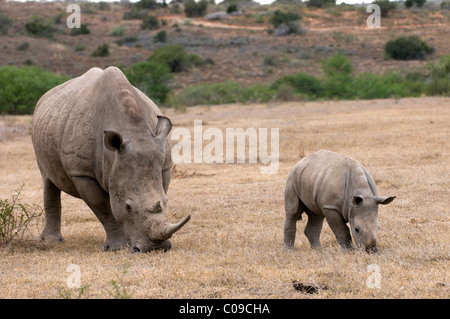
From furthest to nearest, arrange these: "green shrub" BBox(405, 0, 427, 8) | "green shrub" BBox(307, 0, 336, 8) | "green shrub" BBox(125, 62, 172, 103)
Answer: "green shrub" BBox(307, 0, 336, 8) → "green shrub" BBox(405, 0, 427, 8) → "green shrub" BBox(125, 62, 172, 103)

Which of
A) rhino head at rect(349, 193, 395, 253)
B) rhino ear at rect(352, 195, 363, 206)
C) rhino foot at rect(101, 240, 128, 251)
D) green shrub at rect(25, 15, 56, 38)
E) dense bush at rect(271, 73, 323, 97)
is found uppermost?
green shrub at rect(25, 15, 56, 38)

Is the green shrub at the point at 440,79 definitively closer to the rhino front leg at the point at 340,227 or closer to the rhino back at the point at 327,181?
the rhino back at the point at 327,181

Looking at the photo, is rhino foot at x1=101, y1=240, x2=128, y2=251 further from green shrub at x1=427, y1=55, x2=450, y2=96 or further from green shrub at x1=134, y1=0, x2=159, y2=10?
green shrub at x1=134, y1=0, x2=159, y2=10

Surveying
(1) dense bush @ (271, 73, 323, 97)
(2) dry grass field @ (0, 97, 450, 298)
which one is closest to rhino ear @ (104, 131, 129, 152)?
(2) dry grass field @ (0, 97, 450, 298)

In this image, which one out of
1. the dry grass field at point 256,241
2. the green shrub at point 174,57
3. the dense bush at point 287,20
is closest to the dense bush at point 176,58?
the green shrub at point 174,57

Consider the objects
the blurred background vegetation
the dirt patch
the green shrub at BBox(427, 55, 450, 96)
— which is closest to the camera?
the dirt patch

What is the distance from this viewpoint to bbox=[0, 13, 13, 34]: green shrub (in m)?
63.4

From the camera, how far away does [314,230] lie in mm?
8859

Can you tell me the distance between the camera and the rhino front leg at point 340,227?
8.07m

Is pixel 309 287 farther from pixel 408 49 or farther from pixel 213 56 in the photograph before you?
pixel 213 56

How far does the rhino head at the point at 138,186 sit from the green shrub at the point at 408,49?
4962 cm

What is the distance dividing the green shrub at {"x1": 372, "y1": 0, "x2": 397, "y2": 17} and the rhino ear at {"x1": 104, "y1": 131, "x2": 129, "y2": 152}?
63287mm

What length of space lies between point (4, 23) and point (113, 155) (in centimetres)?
5995

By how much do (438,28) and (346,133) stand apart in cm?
4735
